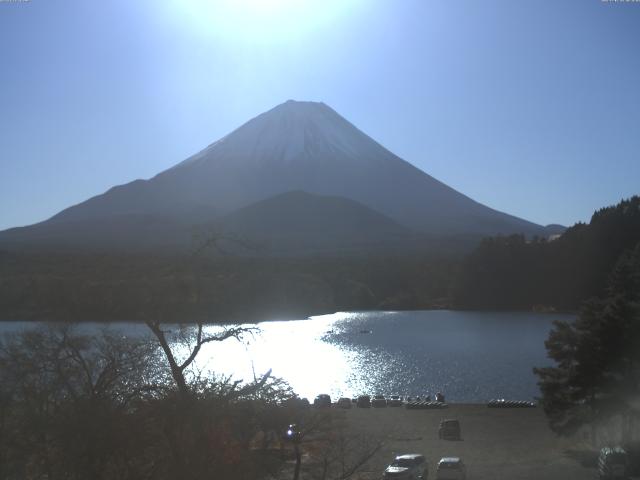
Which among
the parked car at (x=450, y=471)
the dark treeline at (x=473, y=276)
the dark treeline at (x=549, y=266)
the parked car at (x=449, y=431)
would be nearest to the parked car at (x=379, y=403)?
the parked car at (x=449, y=431)

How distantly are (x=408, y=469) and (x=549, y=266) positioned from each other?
55.9 m

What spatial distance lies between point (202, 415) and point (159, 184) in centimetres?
10281

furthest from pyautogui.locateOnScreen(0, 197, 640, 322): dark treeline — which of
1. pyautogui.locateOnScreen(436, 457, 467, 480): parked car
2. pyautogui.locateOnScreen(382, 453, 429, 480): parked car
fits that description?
pyautogui.locateOnScreen(436, 457, 467, 480): parked car

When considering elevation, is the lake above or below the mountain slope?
below

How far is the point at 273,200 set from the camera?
102 metres

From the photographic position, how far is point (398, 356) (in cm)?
3516

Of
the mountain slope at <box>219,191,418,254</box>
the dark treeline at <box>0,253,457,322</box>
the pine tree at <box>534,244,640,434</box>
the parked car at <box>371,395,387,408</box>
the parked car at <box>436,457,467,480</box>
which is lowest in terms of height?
the parked car at <box>371,395,387,408</box>

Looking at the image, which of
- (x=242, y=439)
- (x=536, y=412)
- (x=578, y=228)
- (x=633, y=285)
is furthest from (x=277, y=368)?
(x=578, y=228)

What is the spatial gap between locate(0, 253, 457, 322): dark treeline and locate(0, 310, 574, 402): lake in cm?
127

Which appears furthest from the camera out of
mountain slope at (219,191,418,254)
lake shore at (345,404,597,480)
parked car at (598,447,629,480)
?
mountain slope at (219,191,418,254)

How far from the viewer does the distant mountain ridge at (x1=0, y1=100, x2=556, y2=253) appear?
328ft

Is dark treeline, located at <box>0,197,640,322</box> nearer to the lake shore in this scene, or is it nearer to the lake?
the lake

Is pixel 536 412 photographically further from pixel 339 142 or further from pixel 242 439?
pixel 339 142

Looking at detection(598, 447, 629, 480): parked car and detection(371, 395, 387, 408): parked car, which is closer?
detection(598, 447, 629, 480): parked car
